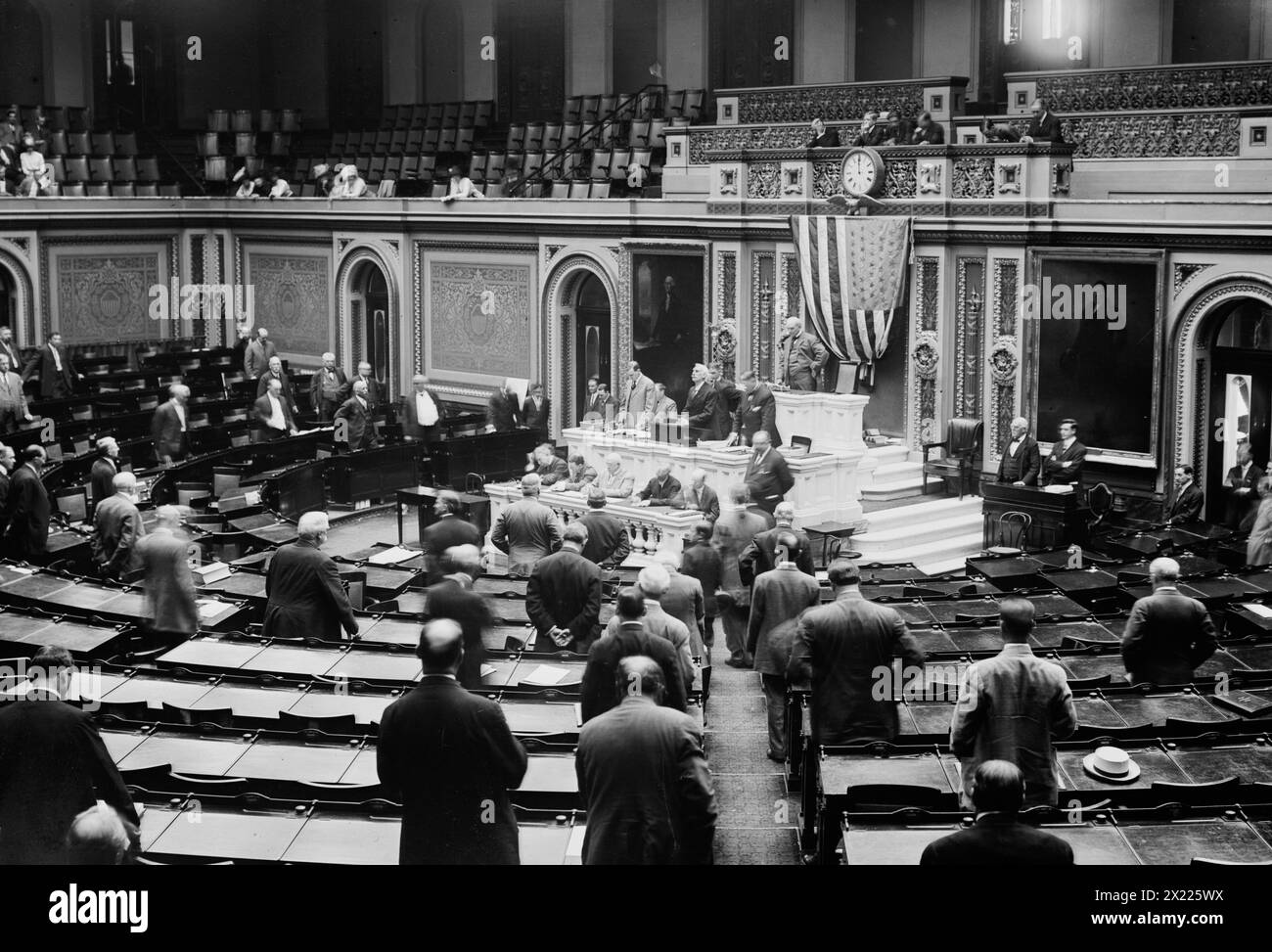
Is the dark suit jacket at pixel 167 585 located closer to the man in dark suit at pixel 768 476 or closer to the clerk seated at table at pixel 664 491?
the man in dark suit at pixel 768 476

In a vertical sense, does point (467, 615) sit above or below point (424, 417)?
below

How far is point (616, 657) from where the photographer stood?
7938 millimetres

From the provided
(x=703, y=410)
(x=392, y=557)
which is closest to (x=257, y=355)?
(x=703, y=410)

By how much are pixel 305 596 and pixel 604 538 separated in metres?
2.76

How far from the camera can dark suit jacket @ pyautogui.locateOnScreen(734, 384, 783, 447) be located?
16781 mm

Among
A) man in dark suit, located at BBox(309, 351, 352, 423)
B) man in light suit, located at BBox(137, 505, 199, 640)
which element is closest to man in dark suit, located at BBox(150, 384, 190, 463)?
man in dark suit, located at BBox(309, 351, 352, 423)

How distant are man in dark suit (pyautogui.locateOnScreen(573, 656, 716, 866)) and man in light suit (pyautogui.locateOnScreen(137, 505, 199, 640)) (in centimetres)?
482

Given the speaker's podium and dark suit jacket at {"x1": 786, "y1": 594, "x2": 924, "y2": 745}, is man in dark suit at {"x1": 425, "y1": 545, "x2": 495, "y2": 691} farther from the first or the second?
the speaker's podium

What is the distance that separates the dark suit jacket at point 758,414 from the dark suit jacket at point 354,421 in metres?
6.03

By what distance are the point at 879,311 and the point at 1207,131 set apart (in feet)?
14.3

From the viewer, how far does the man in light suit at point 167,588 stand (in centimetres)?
1035

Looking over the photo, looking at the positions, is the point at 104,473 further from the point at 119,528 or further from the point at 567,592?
the point at 567,592

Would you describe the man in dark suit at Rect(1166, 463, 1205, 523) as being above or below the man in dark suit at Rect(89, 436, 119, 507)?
below

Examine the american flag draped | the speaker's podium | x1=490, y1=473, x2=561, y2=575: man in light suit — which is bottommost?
the speaker's podium
